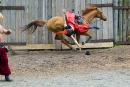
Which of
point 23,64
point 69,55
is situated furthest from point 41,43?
point 23,64

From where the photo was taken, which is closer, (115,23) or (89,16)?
(89,16)

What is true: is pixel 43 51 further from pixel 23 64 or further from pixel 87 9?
pixel 23 64

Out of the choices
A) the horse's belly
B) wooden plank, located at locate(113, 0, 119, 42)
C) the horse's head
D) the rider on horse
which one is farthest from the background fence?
the rider on horse

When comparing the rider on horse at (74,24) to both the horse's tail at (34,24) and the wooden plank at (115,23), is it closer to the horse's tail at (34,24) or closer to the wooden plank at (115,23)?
the horse's tail at (34,24)

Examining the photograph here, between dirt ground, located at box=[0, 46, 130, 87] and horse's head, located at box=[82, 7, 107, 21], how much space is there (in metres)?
1.08

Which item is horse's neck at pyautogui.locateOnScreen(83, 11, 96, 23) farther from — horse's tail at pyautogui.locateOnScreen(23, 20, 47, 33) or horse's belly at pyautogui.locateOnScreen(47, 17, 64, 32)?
→ horse's tail at pyautogui.locateOnScreen(23, 20, 47, 33)

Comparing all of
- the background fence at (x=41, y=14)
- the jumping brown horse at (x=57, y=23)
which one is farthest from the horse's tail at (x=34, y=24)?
the background fence at (x=41, y=14)

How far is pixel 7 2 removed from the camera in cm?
1753

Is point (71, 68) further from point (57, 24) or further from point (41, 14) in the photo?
point (41, 14)

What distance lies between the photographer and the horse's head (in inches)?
688

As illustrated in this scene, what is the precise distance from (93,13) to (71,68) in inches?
158

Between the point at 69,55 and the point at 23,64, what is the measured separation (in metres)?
2.26

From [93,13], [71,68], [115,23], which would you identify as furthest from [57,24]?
[71,68]

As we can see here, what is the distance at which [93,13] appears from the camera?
1756cm
